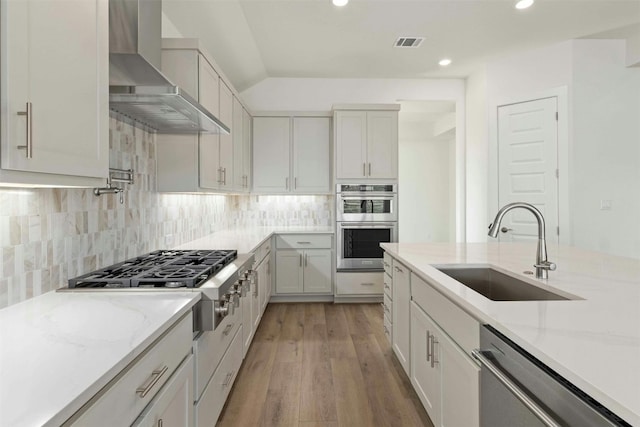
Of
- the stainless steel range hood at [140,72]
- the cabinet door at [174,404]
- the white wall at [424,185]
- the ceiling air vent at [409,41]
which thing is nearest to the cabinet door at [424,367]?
the cabinet door at [174,404]

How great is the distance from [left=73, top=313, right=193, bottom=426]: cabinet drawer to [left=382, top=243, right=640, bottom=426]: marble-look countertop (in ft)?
3.43

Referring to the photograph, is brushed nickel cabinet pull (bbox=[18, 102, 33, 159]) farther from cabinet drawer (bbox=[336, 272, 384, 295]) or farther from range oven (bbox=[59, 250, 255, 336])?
cabinet drawer (bbox=[336, 272, 384, 295])

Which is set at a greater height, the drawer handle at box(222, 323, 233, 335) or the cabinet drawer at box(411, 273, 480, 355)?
the cabinet drawer at box(411, 273, 480, 355)

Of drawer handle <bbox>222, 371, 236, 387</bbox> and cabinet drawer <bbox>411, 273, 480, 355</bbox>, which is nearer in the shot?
cabinet drawer <bbox>411, 273, 480, 355</bbox>

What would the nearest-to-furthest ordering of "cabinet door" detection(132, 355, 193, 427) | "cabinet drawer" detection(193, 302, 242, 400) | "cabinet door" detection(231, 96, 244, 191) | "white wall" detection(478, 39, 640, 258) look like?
1. "cabinet door" detection(132, 355, 193, 427)
2. "cabinet drawer" detection(193, 302, 242, 400)
3. "cabinet door" detection(231, 96, 244, 191)
4. "white wall" detection(478, 39, 640, 258)

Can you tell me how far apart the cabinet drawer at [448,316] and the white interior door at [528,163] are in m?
2.90

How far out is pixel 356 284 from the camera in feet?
14.6

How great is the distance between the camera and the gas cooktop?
63.3 inches

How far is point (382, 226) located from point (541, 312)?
332 cm

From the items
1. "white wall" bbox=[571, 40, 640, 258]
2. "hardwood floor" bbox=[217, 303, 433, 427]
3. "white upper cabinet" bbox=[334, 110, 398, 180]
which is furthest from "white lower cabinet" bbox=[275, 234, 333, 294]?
"white wall" bbox=[571, 40, 640, 258]

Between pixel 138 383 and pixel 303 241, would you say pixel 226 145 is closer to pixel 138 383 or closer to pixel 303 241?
pixel 303 241

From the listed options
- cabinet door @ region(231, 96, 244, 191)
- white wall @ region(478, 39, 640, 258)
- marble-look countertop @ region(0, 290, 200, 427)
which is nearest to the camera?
marble-look countertop @ region(0, 290, 200, 427)

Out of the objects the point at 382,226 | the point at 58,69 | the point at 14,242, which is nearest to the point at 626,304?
the point at 58,69

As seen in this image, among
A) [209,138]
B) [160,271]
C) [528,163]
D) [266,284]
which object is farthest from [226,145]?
[528,163]
